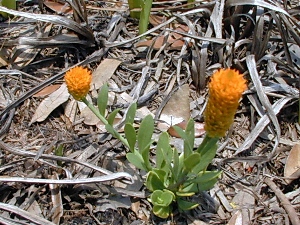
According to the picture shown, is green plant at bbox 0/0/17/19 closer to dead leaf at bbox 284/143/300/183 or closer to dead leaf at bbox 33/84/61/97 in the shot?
dead leaf at bbox 33/84/61/97

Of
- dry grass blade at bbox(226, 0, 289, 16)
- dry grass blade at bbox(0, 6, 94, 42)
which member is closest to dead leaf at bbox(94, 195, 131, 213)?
dry grass blade at bbox(0, 6, 94, 42)

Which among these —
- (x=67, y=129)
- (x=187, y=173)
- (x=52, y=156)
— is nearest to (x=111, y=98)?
(x=67, y=129)

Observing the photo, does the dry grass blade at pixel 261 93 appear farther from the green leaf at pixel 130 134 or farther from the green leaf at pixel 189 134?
the green leaf at pixel 130 134

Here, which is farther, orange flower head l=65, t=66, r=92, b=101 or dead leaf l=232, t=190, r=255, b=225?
dead leaf l=232, t=190, r=255, b=225

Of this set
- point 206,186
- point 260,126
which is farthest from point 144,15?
point 206,186

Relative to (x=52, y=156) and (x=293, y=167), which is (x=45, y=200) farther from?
(x=293, y=167)

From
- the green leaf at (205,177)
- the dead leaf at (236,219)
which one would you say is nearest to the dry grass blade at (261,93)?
the dead leaf at (236,219)

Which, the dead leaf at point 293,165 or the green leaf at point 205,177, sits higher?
the green leaf at point 205,177
